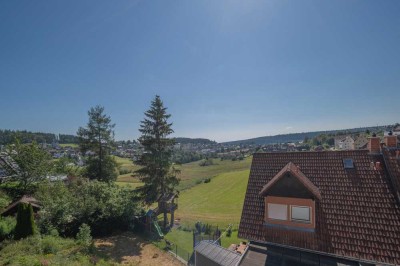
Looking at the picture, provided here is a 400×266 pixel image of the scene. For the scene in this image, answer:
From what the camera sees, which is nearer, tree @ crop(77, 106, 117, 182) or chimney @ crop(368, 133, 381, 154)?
chimney @ crop(368, 133, 381, 154)

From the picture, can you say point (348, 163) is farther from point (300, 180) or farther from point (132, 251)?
point (132, 251)

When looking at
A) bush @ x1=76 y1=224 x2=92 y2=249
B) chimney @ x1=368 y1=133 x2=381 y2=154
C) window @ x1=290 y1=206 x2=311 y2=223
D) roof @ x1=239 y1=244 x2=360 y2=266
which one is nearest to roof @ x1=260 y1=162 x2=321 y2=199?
window @ x1=290 y1=206 x2=311 y2=223

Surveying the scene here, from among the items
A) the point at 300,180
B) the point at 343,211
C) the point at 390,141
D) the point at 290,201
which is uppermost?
the point at 390,141

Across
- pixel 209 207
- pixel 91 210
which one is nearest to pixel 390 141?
pixel 91 210

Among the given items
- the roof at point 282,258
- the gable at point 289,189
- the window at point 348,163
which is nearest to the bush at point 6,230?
the roof at point 282,258

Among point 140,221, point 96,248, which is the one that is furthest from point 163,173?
point 96,248

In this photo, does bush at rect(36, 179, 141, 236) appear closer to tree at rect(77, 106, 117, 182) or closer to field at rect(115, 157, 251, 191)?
tree at rect(77, 106, 117, 182)

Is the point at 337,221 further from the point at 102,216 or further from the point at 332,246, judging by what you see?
the point at 102,216

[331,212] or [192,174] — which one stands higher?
[331,212]
